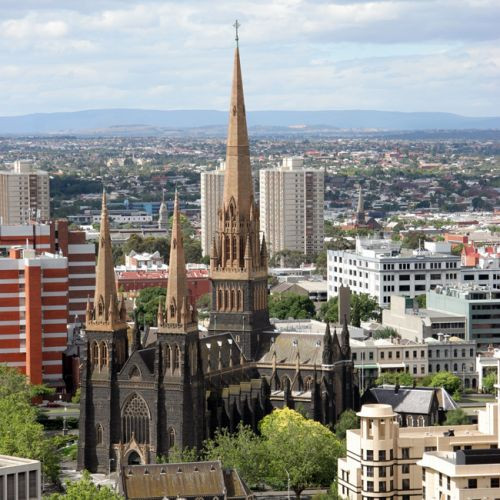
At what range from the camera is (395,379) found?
172 meters

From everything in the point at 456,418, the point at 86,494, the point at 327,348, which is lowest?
the point at 456,418

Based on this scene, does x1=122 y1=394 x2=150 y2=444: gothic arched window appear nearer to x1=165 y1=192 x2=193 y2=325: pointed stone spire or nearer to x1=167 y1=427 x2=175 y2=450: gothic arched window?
x1=167 y1=427 x2=175 y2=450: gothic arched window

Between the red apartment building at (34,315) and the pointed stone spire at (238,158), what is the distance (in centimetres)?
2551

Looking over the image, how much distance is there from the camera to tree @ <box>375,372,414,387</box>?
559 feet

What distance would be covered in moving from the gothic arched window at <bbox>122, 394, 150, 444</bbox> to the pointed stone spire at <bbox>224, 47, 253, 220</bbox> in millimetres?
18915

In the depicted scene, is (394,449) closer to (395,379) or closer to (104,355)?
(104,355)

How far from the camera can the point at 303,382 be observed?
481 feet

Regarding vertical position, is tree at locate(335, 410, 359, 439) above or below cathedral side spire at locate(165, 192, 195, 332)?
below

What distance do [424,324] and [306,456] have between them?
67294 mm

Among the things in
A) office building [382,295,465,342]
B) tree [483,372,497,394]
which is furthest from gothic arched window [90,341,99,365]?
office building [382,295,465,342]

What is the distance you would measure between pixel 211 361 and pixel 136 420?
7.92 meters

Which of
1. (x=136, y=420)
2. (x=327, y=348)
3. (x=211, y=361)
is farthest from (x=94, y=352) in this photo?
(x=327, y=348)

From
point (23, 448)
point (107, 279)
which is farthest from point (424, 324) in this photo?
point (23, 448)

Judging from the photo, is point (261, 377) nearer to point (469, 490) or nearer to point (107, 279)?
point (107, 279)
